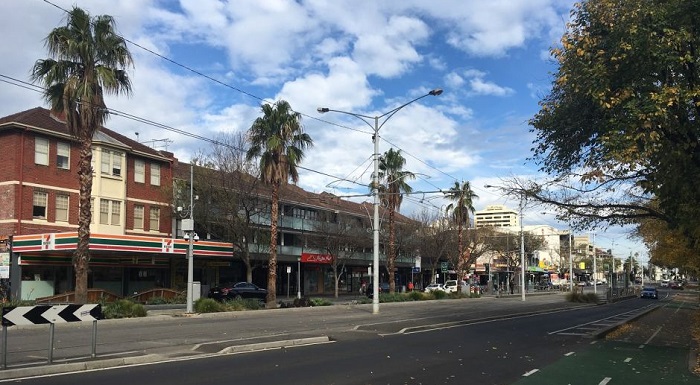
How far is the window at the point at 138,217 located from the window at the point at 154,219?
2.80 ft

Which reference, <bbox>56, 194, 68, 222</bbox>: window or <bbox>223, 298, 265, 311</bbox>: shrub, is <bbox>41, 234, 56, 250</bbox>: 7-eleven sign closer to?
<bbox>56, 194, 68, 222</bbox>: window

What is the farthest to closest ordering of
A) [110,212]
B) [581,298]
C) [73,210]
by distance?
[581,298], [110,212], [73,210]

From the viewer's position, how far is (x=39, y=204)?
36.2m

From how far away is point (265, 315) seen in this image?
2933 centimetres

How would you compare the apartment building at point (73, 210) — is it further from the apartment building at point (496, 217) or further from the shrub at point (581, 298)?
the apartment building at point (496, 217)

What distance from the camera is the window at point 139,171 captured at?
42688 millimetres

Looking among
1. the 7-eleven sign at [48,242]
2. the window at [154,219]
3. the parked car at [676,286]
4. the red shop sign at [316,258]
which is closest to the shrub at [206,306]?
the 7-eleven sign at [48,242]

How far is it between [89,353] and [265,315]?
51.6 ft

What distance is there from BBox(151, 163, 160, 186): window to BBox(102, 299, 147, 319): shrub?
1972 centimetres

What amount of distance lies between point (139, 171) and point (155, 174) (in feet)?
5.28

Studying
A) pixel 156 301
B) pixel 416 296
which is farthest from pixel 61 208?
pixel 416 296

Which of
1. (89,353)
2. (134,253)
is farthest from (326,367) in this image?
(134,253)

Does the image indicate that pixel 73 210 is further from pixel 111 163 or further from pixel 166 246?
pixel 166 246

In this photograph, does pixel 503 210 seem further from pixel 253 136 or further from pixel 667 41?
pixel 667 41
